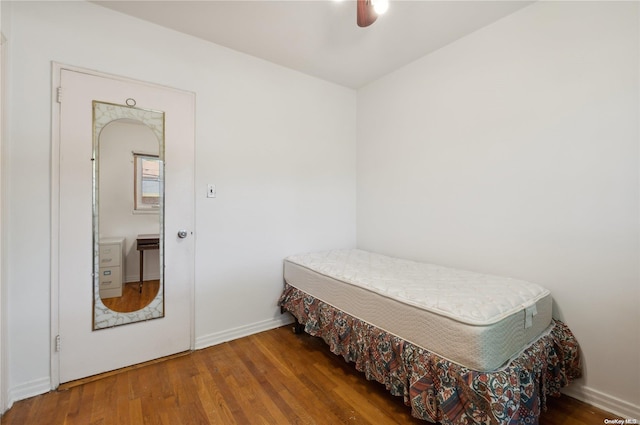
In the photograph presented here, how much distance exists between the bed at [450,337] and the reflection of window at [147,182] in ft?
4.48

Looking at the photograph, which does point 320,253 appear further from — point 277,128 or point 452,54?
point 452,54

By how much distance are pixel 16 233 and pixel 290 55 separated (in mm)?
2339

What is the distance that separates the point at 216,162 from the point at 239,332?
4.95 ft

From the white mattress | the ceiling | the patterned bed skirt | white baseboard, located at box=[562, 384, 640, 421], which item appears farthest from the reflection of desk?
white baseboard, located at box=[562, 384, 640, 421]

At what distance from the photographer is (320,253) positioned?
2.74 metres

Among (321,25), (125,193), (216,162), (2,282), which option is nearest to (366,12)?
(321,25)

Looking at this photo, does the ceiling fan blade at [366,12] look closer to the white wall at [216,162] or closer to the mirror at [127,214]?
the white wall at [216,162]

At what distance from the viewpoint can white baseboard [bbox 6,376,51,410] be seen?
1.60 metres

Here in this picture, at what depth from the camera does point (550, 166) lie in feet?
5.72

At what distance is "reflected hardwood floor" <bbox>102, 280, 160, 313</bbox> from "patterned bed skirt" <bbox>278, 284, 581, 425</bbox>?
1383mm

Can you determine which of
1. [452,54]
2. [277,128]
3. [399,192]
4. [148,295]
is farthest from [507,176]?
[148,295]

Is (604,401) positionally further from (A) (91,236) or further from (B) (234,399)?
(A) (91,236)

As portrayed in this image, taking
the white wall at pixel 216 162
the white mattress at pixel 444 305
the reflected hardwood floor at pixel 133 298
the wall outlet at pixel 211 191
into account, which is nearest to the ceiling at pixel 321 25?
the white wall at pixel 216 162

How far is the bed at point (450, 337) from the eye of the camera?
122 cm
